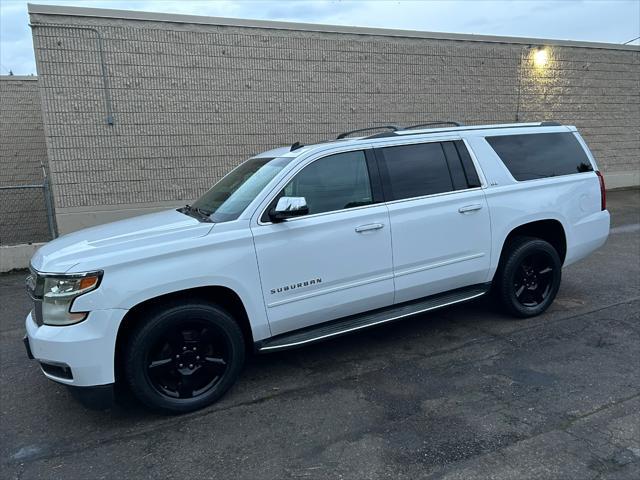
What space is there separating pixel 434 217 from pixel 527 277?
57.4 inches

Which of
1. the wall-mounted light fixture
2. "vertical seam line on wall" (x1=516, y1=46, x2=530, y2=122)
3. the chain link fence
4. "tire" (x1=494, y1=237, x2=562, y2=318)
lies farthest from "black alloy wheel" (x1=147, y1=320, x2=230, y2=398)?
the wall-mounted light fixture

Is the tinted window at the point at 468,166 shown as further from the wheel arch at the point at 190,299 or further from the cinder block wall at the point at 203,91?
the cinder block wall at the point at 203,91

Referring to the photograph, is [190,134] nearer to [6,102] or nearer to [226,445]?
[6,102]

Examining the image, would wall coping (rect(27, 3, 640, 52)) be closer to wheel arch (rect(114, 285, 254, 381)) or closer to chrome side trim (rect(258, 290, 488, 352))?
wheel arch (rect(114, 285, 254, 381))

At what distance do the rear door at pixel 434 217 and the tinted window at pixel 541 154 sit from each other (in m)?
0.49

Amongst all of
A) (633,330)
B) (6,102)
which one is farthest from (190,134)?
(633,330)

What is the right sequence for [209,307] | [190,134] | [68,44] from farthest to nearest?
[190,134]
[68,44]
[209,307]

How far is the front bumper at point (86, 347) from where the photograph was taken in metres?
3.21

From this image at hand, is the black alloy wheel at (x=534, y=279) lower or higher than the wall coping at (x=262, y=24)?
lower

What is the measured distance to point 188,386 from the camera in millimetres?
3631

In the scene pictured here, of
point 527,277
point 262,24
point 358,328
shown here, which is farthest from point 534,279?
point 262,24

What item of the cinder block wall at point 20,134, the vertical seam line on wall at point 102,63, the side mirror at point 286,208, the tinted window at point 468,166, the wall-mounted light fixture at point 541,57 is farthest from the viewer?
the wall-mounted light fixture at point 541,57

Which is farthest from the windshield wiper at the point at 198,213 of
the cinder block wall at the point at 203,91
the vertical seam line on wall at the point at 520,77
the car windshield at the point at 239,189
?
the vertical seam line on wall at the point at 520,77

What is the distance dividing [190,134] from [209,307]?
6342mm
